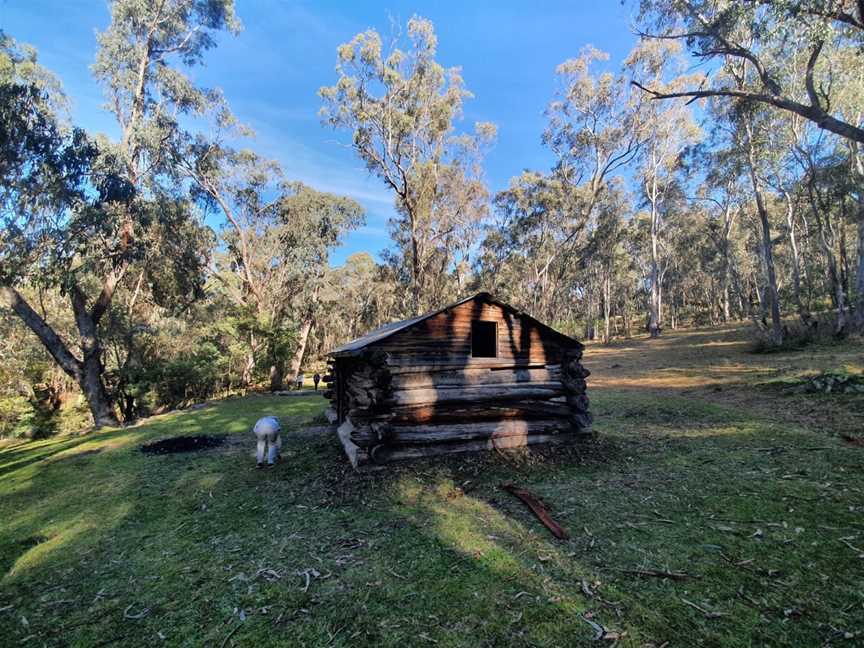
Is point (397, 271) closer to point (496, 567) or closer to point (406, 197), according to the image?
point (406, 197)

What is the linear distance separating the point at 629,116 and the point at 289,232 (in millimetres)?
24470

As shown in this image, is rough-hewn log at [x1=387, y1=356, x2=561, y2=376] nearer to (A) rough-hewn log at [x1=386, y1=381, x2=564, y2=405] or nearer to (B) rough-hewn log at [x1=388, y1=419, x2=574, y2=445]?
(A) rough-hewn log at [x1=386, y1=381, x2=564, y2=405]

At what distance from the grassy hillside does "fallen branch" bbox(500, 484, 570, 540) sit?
4.7 inches

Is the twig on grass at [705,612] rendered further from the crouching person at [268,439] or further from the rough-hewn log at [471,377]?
the crouching person at [268,439]

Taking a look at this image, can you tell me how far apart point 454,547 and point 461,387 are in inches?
123

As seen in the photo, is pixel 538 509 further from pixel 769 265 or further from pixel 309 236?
pixel 309 236

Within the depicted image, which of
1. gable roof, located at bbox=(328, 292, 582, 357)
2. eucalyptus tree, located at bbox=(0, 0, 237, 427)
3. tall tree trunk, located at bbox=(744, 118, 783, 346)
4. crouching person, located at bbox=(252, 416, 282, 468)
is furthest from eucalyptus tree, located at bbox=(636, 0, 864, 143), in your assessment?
eucalyptus tree, located at bbox=(0, 0, 237, 427)

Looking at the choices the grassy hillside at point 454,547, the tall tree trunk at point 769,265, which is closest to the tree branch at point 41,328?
the grassy hillside at point 454,547

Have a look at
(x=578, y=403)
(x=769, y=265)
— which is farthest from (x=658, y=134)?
(x=578, y=403)

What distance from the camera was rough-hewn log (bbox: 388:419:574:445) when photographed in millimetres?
6703

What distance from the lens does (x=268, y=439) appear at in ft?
24.3

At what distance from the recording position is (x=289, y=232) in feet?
82.9

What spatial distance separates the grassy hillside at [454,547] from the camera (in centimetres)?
309

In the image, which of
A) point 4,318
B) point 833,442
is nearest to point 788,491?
point 833,442
